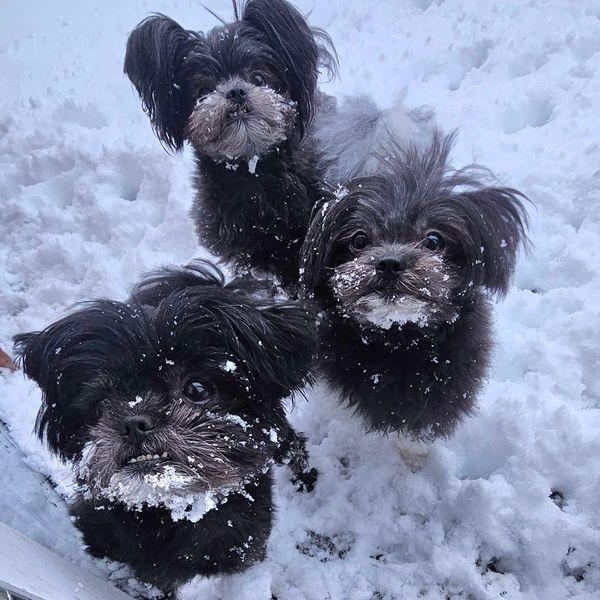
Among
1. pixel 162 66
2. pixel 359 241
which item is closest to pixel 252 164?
pixel 162 66

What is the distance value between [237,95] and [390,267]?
134 cm

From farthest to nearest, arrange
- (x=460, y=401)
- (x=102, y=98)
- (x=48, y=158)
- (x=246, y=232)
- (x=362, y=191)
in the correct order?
(x=102, y=98) < (x=48, y=158) < (x=246, y=232) < (x=460, y=401) < (x=362, y=191)

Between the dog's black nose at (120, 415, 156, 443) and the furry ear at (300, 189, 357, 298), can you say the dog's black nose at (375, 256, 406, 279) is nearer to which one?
the furry ear at (300, 189, 357, 298)

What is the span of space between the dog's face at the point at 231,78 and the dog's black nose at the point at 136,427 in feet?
5.42

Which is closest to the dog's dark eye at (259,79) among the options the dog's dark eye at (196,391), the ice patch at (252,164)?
the ice patch at (252,164)

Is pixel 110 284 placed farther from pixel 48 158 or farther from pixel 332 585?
pixel 332 585

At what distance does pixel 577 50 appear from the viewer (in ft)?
14.5

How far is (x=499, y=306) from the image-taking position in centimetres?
350

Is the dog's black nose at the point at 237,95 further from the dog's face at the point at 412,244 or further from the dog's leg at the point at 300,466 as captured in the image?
the dog's leg at the point at 300,466

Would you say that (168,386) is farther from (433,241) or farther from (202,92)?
(202,92)

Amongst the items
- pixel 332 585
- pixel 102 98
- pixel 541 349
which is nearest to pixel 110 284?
pixel 102 98

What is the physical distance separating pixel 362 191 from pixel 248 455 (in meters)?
1.15

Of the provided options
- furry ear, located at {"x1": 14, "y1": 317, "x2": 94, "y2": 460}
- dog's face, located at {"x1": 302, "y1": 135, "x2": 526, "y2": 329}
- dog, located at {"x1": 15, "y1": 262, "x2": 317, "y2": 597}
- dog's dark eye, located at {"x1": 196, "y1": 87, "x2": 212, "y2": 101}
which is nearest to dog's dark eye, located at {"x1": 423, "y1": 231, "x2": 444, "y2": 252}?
dog's face, located at {"x1": 302, "y1": 135, "x2": 526, "y2": 329}

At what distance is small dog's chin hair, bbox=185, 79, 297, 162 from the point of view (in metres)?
2.87
